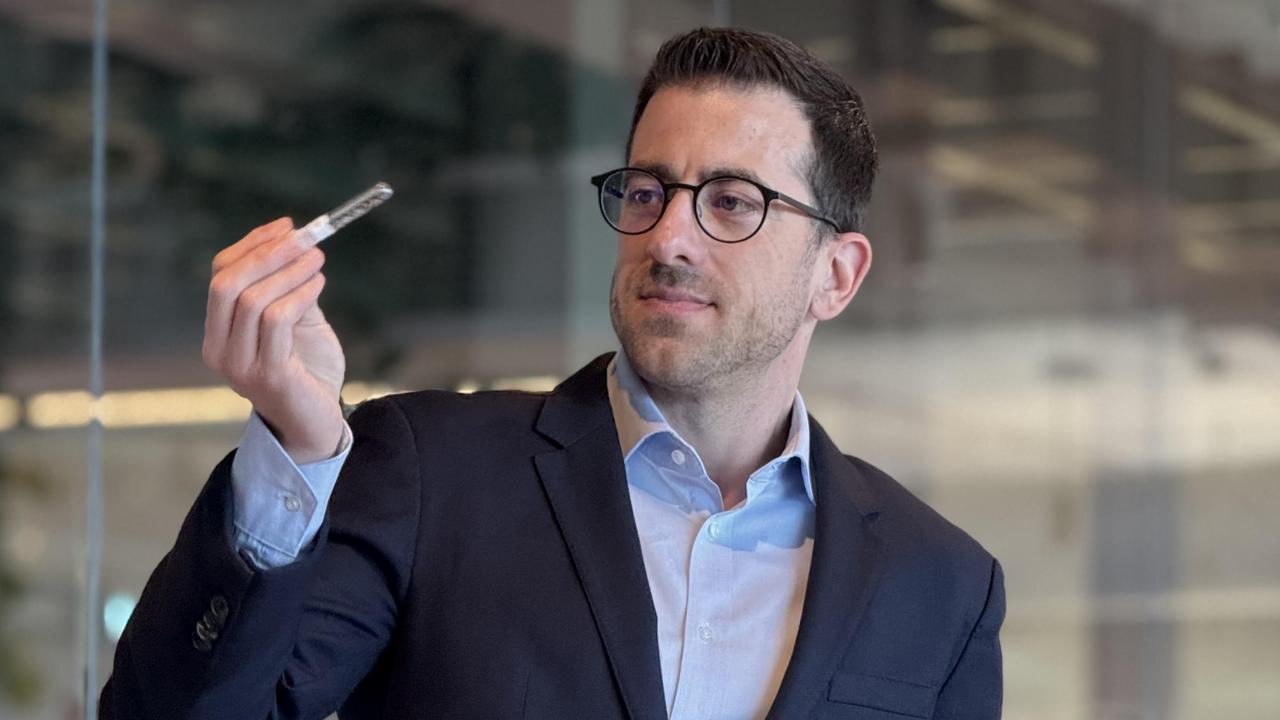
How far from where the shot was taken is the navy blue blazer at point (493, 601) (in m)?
1.46

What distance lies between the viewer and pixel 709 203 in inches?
71.9

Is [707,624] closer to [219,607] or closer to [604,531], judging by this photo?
[604,531]

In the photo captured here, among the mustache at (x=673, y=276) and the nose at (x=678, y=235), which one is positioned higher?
the nose at (x=678, y=235)

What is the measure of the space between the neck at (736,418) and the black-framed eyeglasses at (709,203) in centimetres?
16

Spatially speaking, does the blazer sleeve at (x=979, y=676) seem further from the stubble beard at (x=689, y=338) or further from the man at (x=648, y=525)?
the stubble beard at (x=689, y=338)

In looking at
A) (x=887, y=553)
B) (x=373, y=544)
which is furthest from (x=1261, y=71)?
(x=373, y=544)

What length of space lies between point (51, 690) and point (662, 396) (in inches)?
72.1

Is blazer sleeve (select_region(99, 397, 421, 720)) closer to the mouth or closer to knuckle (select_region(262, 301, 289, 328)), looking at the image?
knuckle (select_region(262, 301, 289, 328))

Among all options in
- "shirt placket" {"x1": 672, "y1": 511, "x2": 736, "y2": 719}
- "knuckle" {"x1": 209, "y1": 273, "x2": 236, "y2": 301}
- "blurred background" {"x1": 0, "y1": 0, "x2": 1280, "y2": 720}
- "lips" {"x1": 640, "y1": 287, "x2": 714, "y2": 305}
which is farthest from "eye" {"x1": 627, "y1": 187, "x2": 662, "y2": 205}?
"blurred background" {"x1": 0, "y1": 0, "x2": 1280, "y2": 720}

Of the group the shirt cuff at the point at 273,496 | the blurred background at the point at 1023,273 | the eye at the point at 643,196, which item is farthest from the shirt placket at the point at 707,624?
the blurred background at the point at 1023,273

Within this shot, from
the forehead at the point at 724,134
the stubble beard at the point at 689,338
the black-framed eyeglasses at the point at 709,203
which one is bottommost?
the stubble beard at the point at 689,338

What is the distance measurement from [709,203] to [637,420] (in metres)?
0.26

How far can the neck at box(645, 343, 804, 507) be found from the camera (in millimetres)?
1872

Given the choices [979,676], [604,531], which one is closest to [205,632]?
[604,531]
